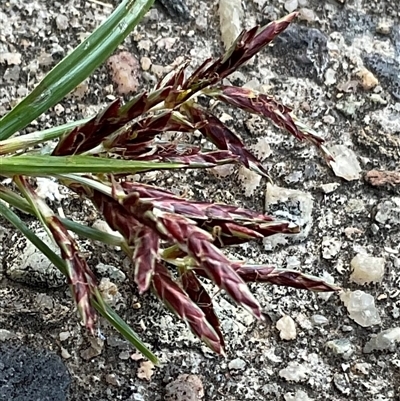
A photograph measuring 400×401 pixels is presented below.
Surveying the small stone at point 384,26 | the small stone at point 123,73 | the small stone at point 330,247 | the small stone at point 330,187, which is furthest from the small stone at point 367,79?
the small stone at point 123,73

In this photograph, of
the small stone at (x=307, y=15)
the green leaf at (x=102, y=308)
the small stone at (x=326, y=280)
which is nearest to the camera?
the green leaf at (x=102, y=308)

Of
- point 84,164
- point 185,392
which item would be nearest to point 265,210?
point 185,392

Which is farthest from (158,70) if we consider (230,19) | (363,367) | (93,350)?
(363,367)

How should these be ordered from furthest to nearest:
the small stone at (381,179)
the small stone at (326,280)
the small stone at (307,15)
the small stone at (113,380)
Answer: the small stone at (307,15) → the small stone at (381,179) → the small stone at (326,280) → the small stone at (113,380)

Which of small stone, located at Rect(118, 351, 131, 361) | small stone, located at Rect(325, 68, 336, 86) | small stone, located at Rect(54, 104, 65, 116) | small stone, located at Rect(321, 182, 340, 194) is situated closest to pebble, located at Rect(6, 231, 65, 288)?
small stone, located at Rect(118, 351, 131, 361)

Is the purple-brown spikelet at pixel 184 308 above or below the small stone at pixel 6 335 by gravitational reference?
below

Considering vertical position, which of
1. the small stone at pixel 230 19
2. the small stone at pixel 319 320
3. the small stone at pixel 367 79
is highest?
the small stone at pixel 230 19

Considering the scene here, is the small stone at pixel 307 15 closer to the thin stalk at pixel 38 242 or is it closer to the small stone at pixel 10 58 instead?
the small stone at pixel 10 58
